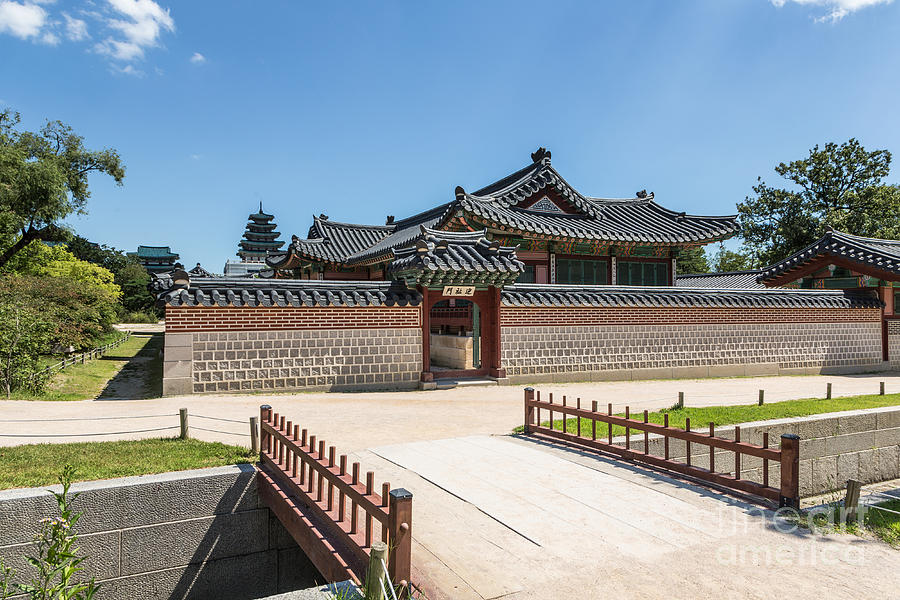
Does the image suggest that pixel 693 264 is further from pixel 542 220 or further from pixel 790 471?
pixel 790 471

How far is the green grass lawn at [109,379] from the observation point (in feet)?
37.7

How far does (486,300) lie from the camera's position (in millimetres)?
13781

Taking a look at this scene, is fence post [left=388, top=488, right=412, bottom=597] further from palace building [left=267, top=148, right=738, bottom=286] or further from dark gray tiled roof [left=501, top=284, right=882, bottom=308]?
palace building [left=267, top=148, right=738, bottom=286]

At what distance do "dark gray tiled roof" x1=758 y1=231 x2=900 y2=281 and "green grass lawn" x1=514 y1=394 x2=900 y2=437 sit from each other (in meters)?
7.66

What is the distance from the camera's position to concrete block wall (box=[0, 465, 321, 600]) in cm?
465

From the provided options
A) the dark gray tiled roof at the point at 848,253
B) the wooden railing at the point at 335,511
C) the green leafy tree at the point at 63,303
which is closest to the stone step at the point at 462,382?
the wooden railing at the point at 335,511

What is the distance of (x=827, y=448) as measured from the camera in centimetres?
849

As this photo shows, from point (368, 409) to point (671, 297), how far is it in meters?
9.83

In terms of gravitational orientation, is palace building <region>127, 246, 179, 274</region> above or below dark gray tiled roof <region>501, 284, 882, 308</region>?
above

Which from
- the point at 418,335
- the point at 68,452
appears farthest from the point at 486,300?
the point at 68,452

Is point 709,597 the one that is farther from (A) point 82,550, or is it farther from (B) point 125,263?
(B) point 125,263

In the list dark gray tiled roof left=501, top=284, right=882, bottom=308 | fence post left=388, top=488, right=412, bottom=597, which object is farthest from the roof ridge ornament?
fence post left=388, top=488, right=412, bottom=597

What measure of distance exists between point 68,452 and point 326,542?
3844 mm

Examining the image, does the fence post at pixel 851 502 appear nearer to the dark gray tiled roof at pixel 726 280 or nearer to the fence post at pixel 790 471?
the fence post at pixel 790 471
